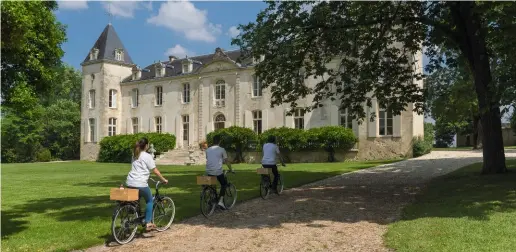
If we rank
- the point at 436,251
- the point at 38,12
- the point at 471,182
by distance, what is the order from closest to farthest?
the point at 436,251, the point at 38,12, the point at 471,182

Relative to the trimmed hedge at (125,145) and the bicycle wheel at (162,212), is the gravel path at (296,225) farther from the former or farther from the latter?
Answer: the trimmed hedge at (125,145)

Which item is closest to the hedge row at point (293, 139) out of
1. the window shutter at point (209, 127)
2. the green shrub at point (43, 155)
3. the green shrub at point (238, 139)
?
the green shrub at point (238, 139)

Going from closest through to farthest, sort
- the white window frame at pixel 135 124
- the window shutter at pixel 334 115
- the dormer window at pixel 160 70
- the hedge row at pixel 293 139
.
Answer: the hedge row at pixel 293 139
the window shutter at pixel 334 115
the dormer window at pixel 160 70
the white window frame at pixel 135 124

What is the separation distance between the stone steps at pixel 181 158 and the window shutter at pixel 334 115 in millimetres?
9822

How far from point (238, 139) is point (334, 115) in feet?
24.4

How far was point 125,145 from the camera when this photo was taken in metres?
39.2

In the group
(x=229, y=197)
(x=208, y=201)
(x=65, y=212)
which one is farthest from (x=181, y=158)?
(x=208, y=201)

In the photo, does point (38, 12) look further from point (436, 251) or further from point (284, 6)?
point (284, 6)

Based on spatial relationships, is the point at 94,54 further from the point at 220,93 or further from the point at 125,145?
the point at 220,93

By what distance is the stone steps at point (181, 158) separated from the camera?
3300cm

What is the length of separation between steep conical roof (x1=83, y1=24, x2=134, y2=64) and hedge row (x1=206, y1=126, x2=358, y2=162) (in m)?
17.2

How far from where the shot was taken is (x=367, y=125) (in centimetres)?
3045

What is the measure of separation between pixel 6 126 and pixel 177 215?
4362 centimetres

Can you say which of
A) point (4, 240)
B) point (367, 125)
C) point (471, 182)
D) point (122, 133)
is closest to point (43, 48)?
point (4, 240)
